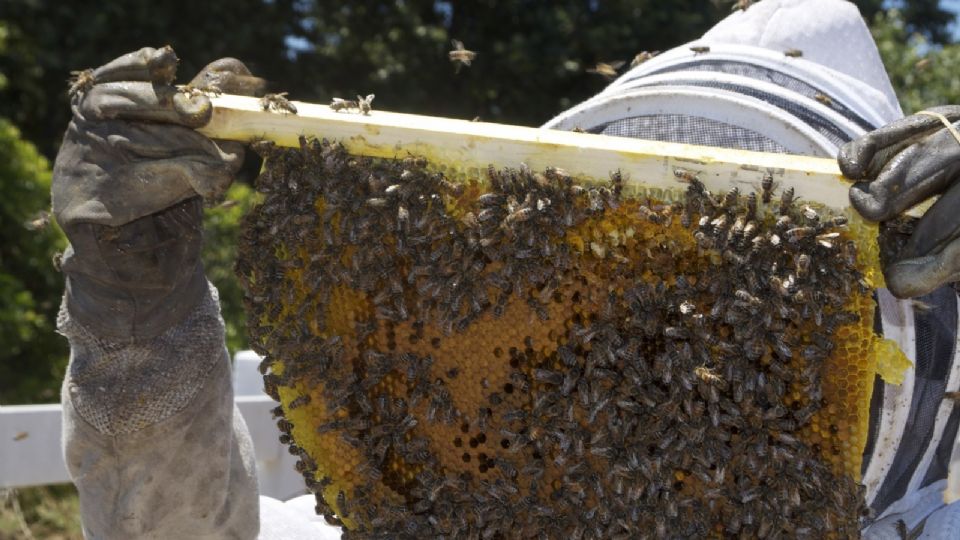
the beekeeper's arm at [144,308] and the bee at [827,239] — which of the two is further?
the beekeeper's arm at [144,308]

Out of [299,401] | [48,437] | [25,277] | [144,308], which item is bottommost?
[48,437]

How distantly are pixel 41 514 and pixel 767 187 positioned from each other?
1011 centimetres

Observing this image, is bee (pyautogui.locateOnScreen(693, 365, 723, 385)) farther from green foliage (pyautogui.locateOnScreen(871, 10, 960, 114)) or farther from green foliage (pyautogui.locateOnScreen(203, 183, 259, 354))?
green foliage (pyautogui.locateOnScreen(871, 10, 960, 114))

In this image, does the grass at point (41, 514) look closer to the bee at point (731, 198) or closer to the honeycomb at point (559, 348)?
the honeycomb at point (559, 348)

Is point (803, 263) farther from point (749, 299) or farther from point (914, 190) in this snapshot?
point (914, 190)

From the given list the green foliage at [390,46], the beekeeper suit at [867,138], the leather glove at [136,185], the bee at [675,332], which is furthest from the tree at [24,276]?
the bee at [675,332]

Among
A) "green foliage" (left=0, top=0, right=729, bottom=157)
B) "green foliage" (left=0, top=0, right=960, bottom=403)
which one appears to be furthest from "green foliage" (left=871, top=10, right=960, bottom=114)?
"green foliage" (left=0, top=0, right=729, bottom=157)

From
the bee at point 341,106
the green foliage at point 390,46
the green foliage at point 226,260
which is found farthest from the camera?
the green foliage at point 390,46

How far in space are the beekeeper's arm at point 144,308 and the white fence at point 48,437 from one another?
4307 mm

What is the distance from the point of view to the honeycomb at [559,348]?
2.75 meters

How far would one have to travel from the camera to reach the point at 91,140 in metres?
3.07

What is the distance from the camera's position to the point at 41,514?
425 inches

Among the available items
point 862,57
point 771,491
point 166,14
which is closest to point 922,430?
point 771,491

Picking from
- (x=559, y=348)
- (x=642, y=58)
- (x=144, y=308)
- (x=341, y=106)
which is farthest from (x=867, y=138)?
(x=144, y=308)
